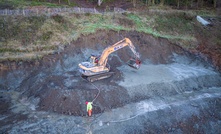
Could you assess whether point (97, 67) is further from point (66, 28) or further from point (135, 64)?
point (66, 28)

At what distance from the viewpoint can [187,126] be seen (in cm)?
1328

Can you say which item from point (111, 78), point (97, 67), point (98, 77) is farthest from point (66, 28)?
point (111, 78)

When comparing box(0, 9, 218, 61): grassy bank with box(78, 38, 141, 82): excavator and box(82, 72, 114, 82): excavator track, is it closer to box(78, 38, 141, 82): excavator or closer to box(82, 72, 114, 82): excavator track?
box(78, 38, 141, 82): excavator

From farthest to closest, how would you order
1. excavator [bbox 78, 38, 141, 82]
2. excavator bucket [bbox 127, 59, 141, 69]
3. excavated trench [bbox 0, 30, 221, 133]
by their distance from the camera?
excavator bucket [bbox 127, 59, 141, 69] → excavator [bbox 78, 38, 141, 82] → excavated trench [bbox 0, 30, 221, 133]

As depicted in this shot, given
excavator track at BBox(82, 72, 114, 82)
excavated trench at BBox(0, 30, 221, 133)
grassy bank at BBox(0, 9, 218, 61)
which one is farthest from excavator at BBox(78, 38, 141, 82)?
grassy bank at BBox(0, 9, 218, 61)

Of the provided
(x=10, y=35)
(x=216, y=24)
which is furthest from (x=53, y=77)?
(x=216, y=24)

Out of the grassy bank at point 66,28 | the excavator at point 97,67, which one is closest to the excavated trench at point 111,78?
the excavator at point 97,67

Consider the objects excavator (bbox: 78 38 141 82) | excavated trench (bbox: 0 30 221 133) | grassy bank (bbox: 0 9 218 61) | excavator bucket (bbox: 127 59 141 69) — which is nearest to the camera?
excavated trench (bbox: 0 30 221 133)

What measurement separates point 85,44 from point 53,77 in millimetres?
5216

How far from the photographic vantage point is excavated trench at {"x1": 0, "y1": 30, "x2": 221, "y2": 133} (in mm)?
13891

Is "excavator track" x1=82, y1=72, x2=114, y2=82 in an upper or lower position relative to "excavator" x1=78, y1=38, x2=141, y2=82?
lower

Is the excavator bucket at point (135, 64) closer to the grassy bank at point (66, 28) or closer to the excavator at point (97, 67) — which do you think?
the excavator at point (97, 67)

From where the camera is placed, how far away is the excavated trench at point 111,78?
1389 centimetres

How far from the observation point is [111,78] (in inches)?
639
